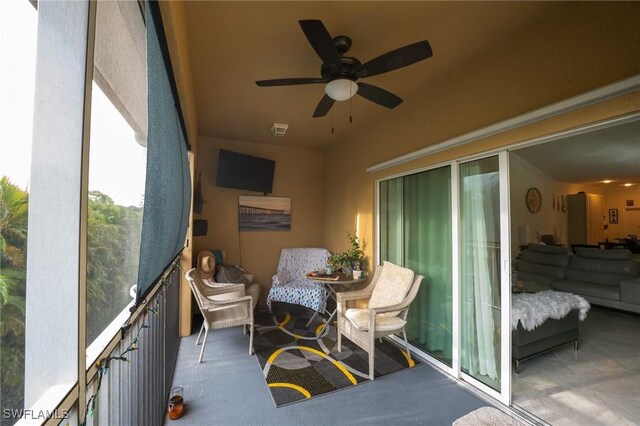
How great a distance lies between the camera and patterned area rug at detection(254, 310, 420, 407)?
7.36ft

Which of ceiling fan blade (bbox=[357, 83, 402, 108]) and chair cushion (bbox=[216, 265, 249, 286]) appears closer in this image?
ceiling fan blade (bbox=[357, 83, 402, 108])

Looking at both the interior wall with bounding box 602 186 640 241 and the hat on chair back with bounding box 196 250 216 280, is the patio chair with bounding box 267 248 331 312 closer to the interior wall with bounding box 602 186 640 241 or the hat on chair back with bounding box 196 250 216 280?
the hat on chair back with bounding box 196 250 216 280

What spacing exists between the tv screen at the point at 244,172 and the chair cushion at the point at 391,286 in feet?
8.22

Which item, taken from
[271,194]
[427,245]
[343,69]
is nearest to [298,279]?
[271,194]

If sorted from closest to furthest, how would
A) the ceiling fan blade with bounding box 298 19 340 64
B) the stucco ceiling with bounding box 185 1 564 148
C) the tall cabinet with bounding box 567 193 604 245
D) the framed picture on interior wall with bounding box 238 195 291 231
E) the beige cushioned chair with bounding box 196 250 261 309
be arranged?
the ceiling fan blade with bounding box 298 19 340 64, the stucco ceiling with bounding box 185 1 564 148, the beige cushioned chair with bounding box 196 250 261 309, the framed picture on interior wall with bounding box 238 195 291 231, the tall cabinet with bounding box 567 193 604 245

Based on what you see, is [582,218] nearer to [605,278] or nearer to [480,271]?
[605,278]

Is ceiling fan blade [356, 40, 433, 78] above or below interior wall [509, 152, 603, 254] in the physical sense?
above

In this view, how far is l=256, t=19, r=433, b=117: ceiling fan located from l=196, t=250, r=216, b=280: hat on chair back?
2.66 meters

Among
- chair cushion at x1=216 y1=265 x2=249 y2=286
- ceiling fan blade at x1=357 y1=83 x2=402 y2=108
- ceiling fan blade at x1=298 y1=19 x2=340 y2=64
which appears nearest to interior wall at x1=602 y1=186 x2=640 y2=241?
ceiling fan blade at x1=357 y1=83 x2=402 y2=108

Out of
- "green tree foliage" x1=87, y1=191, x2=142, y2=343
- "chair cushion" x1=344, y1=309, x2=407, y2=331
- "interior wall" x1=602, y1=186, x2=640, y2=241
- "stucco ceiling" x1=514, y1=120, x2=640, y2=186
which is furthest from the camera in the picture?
"interior wall" x1=602, y1=186, x2=640, y2=241

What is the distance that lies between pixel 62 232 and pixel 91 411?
0.57 m

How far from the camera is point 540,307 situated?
247cm

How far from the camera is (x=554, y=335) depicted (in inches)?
103

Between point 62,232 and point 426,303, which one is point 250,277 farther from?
point 62,232
